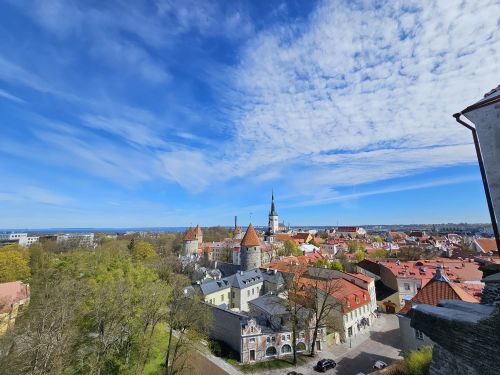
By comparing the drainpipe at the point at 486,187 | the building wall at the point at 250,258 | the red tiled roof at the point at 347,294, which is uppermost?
the drainpipe at the point at 486,187

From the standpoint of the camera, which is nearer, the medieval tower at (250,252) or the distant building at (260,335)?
the distant building at (260,335)

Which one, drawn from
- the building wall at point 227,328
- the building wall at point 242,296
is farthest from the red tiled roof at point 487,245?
the building wall at point 227,328

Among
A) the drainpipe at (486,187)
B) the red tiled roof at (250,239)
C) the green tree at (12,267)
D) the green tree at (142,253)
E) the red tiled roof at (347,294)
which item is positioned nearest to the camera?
the drainpipe at (486,187)

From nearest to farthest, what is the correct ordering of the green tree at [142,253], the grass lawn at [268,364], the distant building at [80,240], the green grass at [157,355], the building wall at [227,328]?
the green grass at [157,355] < the grass lawn at [268,364] < the building wall at [227,328] < the green tree at [142,253] < the distant building at [80,240]

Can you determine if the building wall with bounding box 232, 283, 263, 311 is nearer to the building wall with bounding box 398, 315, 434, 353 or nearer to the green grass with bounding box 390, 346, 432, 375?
the building wall with bounding box 398, 315, 434, 353

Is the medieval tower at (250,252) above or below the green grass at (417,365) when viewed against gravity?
above

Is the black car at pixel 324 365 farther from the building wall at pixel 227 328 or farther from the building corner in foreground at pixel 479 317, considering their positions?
the building corner in foreground at pixel 479 317

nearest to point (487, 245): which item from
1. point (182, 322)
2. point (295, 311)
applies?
point (295, 311)
